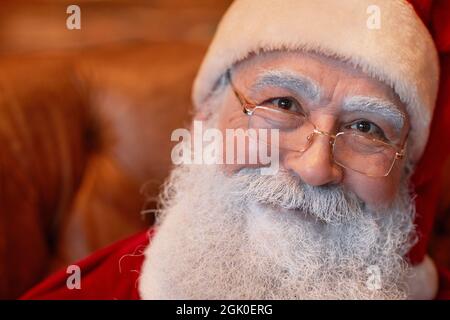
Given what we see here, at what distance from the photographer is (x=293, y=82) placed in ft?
3.18

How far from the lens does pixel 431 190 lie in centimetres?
120

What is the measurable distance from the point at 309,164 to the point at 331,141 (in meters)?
0.06

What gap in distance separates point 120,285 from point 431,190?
64 centimetres

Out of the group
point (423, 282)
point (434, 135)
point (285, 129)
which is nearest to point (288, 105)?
point (285, 129)

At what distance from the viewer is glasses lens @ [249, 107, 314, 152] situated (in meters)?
0.98

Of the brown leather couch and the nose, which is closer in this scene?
the nose

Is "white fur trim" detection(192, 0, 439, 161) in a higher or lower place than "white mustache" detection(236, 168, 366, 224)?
higher

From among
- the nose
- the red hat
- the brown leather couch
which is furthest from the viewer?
the brown leather couch

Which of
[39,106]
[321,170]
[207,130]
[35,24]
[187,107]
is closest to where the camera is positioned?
[321,170]

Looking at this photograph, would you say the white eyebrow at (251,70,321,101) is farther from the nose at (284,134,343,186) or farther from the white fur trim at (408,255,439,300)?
the white fur trim at (408,255,439,300)

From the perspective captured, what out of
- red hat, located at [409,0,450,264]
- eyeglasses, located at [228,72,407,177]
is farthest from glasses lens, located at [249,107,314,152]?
red hat, located at [409,0,450,264]

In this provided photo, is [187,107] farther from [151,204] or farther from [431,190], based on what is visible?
[431,190]

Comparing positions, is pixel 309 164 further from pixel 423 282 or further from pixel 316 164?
pixel 423 282
